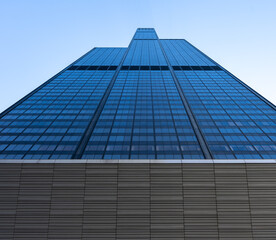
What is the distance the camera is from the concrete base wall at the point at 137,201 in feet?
93.5

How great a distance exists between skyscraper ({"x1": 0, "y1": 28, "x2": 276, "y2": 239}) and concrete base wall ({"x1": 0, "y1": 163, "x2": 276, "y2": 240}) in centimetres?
12

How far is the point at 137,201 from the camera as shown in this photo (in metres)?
29.9

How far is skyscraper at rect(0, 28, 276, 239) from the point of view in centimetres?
2889

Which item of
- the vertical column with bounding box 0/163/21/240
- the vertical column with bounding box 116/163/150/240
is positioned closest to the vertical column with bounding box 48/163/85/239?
the vertical column with bounding box 0/163/21/240

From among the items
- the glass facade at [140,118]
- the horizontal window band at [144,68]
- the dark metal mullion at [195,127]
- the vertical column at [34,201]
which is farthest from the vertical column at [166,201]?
the horizontal window band at [144,68]

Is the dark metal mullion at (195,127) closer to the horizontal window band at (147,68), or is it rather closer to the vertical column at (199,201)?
the vertical column at (199,201)

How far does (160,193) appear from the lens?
99.8 feet

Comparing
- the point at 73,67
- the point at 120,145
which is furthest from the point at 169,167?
the point at 73,67

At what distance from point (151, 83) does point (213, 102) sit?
2466cm

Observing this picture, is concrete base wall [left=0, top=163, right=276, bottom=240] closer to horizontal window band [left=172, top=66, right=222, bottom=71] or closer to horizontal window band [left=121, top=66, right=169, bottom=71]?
horizontal window band [left=121, top=66, right=169, bottom=71]

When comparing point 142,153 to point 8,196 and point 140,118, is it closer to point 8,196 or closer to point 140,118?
point 140,118

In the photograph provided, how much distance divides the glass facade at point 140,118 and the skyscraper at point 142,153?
0.86 ft

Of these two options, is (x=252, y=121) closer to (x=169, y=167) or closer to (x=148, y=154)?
(x=148, y=154)

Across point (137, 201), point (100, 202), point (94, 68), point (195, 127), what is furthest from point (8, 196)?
point (94, 68)
